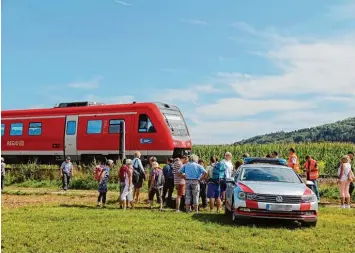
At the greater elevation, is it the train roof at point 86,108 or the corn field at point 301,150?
the train roof at point 86,108

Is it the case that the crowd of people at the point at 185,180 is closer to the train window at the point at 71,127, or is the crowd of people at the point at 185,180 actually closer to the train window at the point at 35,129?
the train window at the point at 71,127

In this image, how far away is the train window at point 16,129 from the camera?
100 feet

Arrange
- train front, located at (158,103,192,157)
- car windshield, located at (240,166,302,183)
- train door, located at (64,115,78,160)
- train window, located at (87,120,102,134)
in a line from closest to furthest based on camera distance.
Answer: car windshield, located at (240,166,302,183), train front, located at (158,103,192,157), train window, located at (87,120,102,134), train door, located at (64,115,78,160)

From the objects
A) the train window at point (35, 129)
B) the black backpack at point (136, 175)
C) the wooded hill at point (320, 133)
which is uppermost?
the wooded hill at point (320, 133)

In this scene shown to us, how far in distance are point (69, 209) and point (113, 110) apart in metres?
11.6

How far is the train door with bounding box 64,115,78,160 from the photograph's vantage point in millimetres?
28359

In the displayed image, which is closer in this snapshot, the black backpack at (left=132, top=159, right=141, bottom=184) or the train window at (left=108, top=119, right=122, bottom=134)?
the black backpack at (left=132, top=159, right=141, bottom=184)

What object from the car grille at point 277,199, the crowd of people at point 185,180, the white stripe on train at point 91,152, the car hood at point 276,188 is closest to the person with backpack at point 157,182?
the crowd of people at point 185,180

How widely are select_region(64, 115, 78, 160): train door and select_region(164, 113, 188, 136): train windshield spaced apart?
5.30m

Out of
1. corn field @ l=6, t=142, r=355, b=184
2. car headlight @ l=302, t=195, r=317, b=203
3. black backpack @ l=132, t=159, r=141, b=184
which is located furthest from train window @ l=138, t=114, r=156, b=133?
car headlight @ l=302, t=195, r=317, b=203

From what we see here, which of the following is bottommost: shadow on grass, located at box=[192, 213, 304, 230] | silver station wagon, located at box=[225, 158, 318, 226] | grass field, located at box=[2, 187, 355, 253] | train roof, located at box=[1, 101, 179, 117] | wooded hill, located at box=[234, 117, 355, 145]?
grass field, located at box=[2, 187, 355, 253]

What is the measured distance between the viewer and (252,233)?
38.1ft

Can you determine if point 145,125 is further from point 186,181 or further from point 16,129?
point 186,181

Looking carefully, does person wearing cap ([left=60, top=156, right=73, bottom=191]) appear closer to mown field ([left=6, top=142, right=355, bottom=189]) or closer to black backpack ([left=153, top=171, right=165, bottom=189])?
mown field ([left=6, top=142, right=355, bottom=189])
